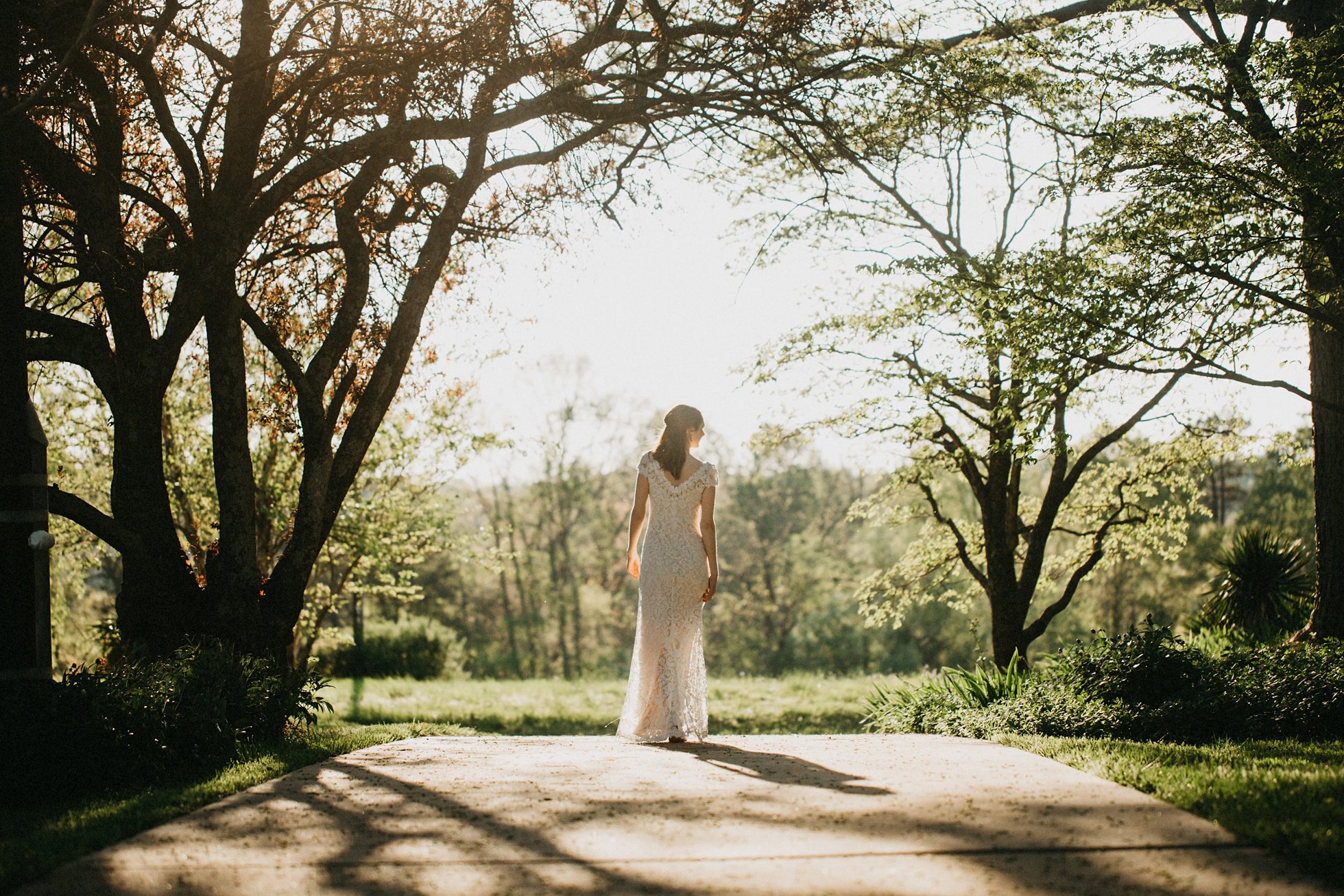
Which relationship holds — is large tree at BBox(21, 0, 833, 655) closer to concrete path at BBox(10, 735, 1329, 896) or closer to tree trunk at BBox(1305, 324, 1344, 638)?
concrete path at BBox(10, 735, 1329, 896)

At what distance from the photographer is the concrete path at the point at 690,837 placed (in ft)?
12.0

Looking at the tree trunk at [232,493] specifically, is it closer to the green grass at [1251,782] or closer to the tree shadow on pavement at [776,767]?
the tree shadow on pavement at [776,767]

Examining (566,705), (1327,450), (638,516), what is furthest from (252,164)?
(566,705)

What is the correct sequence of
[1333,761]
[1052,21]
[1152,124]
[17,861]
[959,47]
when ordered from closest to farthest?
[17,861] → [1333,761] → [1152,124] → [959,47] → [1052,21]

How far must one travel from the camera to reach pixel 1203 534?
37500 mm

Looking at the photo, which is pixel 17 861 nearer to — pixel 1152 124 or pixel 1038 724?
pixel 1038 724

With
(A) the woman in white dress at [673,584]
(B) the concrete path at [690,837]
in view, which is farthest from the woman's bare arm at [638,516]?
(B) the concrete path at [690,837]

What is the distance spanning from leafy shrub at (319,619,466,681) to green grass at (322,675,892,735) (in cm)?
120

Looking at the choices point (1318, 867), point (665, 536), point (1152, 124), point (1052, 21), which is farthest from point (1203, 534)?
point (1318, 867)

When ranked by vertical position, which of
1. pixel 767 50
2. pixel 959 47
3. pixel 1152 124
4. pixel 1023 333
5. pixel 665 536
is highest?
pixel 959 47

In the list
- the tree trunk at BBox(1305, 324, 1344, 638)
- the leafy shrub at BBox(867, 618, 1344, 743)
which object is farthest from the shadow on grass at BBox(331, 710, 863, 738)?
the leafy shrub at BBox(867, 618, 1344, 743)

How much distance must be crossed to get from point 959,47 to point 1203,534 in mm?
31364

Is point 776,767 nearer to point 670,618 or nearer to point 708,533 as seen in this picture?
point 670,618

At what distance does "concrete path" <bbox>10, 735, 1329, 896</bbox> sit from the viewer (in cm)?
367
